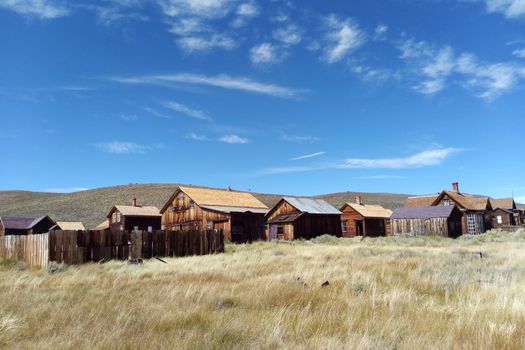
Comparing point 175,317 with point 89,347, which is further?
point 175,317

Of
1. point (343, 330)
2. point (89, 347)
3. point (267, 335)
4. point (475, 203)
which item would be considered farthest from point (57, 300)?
point (475, 203)

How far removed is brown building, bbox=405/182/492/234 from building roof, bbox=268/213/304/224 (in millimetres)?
21578

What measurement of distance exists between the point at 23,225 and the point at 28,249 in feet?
142

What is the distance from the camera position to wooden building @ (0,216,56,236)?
178 feet

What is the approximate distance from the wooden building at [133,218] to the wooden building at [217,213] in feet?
24.9

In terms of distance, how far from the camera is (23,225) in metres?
56.3

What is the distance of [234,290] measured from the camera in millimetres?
9062

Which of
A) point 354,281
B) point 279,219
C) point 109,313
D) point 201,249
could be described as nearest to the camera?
point 109,313

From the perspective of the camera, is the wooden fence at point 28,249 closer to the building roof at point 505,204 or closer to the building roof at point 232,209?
the building roof at point 232,209

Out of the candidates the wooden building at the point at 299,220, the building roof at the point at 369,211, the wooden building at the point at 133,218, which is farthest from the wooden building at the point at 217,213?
the building roof at the point at 369,211

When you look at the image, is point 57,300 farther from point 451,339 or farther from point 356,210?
point 356,210

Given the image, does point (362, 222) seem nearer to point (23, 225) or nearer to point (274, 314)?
point (23, 225)

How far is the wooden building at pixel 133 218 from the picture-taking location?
5469cm

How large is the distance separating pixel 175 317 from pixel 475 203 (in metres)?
56.2
